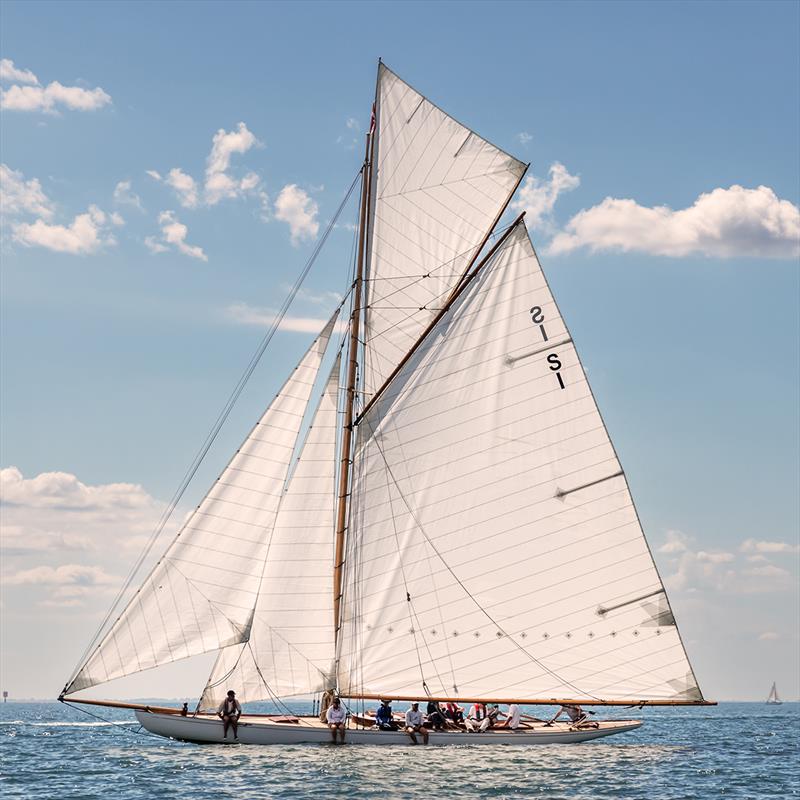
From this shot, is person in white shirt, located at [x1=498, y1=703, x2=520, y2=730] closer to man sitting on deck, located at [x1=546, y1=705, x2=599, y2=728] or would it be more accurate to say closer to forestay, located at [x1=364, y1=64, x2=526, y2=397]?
man sitting on deck, located at [x1=546, y1=705, x2=599, y2=728]

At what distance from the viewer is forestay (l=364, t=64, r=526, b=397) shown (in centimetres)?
4375

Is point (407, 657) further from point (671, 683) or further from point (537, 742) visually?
point (671, 683)

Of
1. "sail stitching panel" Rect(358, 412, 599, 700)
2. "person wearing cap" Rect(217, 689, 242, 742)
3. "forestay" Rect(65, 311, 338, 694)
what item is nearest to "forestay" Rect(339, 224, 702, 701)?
"sail stitching panel" Rect(358, 412, 599, 700)

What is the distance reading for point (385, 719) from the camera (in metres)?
41.1

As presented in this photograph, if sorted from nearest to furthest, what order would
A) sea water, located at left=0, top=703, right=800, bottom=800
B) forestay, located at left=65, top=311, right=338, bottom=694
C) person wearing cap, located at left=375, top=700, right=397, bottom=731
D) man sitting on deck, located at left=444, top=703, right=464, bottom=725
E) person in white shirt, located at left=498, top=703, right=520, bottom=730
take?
1. sea water, located at left=0, top=703, right=800, bottom=800
2. forestay, located at left=65, top=311, right=338, bottom=694
3. person wearing cap, located at left=375, top=700, right=397, bottom=731
4. person in white shirt, located at left=498, top=703, right=520, bottom=730
5. man sitting on deck, located at left=444, top=703, right=464, bottom=725

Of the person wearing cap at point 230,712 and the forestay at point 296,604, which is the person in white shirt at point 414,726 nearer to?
the forestay at point 296,604

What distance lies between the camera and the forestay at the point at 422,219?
1722 inches

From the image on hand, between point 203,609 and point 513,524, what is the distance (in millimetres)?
10911

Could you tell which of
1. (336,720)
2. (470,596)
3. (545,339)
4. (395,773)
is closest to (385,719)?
(336,720)

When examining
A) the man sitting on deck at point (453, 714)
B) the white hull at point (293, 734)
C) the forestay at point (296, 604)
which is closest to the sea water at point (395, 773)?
the white hull at point (293, 734)

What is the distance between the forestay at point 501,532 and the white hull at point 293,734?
1.58 metres

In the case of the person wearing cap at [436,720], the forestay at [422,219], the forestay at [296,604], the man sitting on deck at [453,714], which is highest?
the forestay at [422,219]

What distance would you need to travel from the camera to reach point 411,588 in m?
41.1

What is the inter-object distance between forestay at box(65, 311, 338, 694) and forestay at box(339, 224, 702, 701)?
3.60 meters
